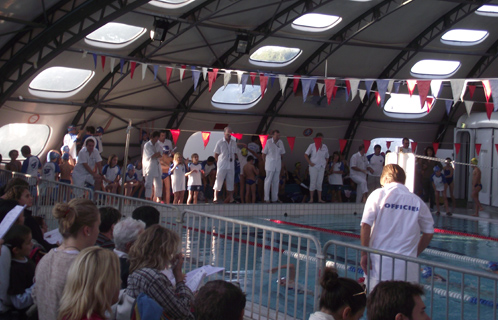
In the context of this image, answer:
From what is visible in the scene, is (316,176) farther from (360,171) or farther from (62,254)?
(62,254)

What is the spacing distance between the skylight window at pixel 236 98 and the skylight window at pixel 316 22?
3.35m

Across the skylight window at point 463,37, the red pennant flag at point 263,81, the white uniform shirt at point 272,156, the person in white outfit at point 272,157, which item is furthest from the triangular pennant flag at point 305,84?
the skylight window at point 463,37

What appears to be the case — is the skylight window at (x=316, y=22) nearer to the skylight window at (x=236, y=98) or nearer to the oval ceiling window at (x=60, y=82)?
the skylight window at (x=236, y=98)

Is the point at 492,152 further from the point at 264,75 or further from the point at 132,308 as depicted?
the point at 132,308

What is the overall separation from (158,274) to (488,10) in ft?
53.8

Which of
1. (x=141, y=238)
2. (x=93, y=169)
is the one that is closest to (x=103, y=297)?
(x=141, y=238)

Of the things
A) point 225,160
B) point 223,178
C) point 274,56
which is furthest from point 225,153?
point 274,56

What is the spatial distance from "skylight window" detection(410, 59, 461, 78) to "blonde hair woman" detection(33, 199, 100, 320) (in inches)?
712

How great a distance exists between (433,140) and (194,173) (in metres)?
12.4

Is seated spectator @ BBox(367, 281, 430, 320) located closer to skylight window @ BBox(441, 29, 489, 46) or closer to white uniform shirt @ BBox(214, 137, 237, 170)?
white uniform shirt @ BBox(214, 137, 237, 170)

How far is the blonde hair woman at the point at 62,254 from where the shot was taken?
3029mm

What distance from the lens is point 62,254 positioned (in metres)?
3.11

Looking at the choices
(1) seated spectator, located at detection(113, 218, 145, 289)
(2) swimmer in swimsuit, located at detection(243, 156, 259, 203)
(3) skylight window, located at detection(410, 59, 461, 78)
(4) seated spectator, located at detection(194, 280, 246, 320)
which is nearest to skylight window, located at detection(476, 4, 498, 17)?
(3) skylight window, located at detection(410, 59, 461, 78)

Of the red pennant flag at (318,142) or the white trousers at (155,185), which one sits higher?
the red pennant flag at (318,142)
